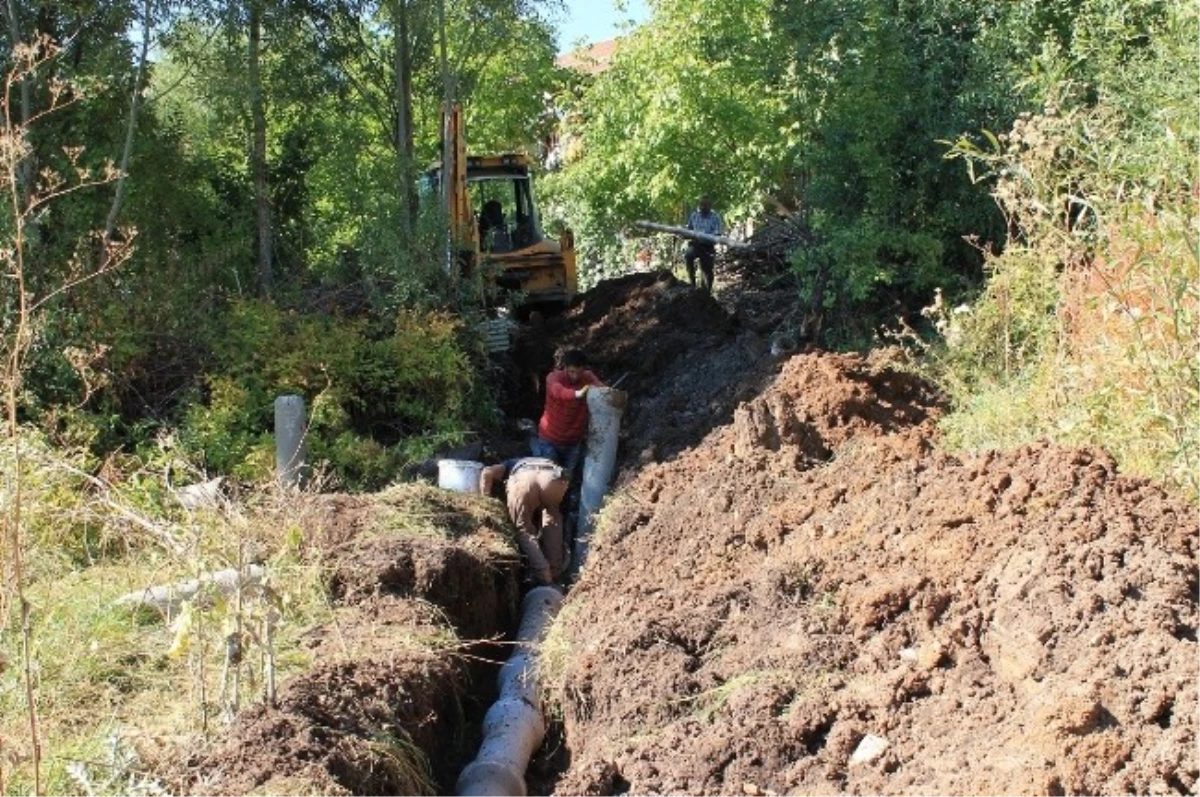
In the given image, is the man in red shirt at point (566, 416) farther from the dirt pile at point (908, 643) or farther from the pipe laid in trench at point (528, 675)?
the dirt pile at point (908, 643)

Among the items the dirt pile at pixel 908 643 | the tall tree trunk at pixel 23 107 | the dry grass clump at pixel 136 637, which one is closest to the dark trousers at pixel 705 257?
the tall tree trunk at pixel 23 107

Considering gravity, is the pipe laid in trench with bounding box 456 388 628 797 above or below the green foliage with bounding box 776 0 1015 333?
below

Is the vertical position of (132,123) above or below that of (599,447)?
above

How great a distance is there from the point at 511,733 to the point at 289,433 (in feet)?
14.3

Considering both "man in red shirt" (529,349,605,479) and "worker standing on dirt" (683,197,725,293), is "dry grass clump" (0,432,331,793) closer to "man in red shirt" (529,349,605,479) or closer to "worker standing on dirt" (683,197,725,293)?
"man in red shirt" (529,349,605,479)

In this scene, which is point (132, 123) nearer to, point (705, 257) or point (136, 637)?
point (136, 637)

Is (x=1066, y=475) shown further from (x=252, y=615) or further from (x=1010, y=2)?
(x=1010, y=2)

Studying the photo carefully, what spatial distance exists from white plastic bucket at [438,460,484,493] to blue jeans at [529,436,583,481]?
0.92 m

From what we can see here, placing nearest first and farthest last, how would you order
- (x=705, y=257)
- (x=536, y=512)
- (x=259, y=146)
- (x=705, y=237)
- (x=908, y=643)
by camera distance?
(x=908, y=643)
(x=536, y=512)
(x=259, y=146)
(x=705, y=237)
(x=705, y=257)

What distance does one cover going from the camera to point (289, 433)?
1048 cm

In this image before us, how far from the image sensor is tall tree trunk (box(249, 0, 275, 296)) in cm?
1688

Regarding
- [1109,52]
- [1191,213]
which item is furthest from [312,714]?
[1109,52]

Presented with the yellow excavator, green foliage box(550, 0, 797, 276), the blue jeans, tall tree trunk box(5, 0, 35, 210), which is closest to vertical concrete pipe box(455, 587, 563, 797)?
the blue jeans

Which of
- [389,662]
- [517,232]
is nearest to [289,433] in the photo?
[389,662]
